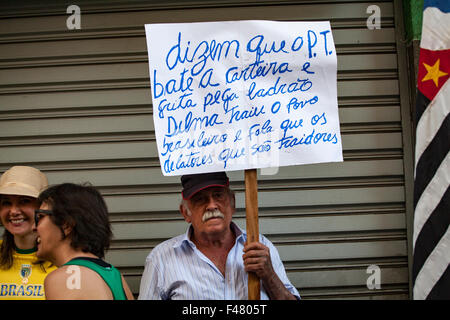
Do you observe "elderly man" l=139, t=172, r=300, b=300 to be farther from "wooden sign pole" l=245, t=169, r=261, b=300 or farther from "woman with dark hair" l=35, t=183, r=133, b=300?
"woman with dark hair" l=35, t=183, r=133, b=300

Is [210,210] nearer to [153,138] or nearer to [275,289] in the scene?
[275,289]

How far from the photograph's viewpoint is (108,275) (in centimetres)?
253

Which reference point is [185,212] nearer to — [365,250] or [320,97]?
[320,97]

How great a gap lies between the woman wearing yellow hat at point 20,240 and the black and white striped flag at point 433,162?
242cm

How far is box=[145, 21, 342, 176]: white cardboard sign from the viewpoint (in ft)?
10.4

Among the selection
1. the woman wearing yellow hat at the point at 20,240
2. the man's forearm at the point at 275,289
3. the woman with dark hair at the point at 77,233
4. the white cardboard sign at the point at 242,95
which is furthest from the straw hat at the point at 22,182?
the man's forearm at the point at 275,289

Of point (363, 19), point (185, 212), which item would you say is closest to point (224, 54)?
point (185, 212)

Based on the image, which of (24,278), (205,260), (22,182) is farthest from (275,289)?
(22,182)

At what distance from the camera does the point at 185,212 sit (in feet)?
12.1

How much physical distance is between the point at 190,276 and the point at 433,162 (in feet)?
5.58

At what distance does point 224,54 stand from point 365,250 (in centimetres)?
236
